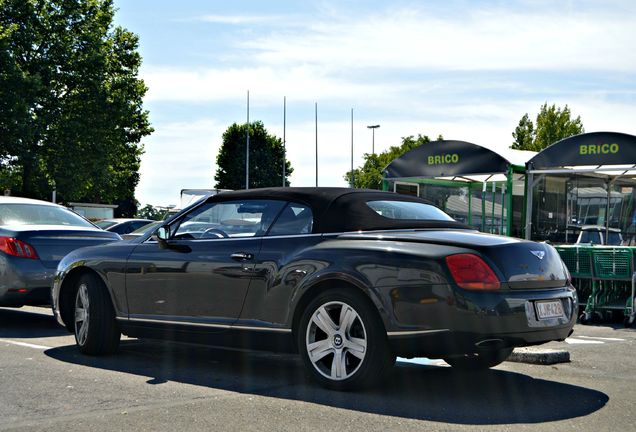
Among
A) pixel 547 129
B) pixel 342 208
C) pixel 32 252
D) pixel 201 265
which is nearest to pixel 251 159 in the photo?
pixel 547 129

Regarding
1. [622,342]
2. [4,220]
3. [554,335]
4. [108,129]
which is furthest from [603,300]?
[108,129]

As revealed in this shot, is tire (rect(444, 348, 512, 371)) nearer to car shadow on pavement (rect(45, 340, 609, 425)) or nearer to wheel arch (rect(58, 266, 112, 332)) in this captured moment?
car shadow on pavement (rect(45, 340, 609, 425))

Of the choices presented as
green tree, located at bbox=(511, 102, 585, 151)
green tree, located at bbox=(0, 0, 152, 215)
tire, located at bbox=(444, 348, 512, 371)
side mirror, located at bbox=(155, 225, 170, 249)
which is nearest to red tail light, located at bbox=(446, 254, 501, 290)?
tire, located at bbox=(444, 348, 512, 371)

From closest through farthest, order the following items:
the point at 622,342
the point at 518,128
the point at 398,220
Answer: the point at 398,220 → the point at 622,342 → the point at 518,128

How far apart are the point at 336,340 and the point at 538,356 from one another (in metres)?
2.47

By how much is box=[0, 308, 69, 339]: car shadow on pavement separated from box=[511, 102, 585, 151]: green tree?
51264 mm

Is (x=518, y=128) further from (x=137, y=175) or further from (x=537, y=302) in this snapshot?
(x=537, y=302)

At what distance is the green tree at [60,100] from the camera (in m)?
39.1

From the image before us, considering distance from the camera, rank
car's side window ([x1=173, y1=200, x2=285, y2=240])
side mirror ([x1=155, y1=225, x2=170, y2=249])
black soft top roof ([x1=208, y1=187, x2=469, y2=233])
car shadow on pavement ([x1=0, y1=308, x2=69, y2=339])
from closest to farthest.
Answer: black soft top roof ([x1=208, y1=187, x2=469, y2=233]) → car's side window ([x1=173, y1=200, x2=285, y2=240]) → side mirror ([x1=155, y1=225, x2=170, y2=249]) → car shadow on pavement ([x1=0, y1=308, x2=69, y2=339])

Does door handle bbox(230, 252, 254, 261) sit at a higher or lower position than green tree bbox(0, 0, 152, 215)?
lower

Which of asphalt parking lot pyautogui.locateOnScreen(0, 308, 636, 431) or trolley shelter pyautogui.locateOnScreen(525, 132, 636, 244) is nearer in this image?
asphalt parking lot pyautogui.locateOnScreen(0, 308, 636, 431)

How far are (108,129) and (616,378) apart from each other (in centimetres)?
3969

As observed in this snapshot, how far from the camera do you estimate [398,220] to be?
22.0 feet

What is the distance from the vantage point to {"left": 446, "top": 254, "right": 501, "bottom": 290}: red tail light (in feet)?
19.0
